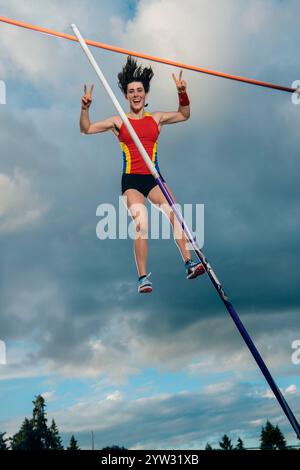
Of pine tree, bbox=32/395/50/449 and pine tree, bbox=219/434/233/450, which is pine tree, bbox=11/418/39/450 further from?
pine tree, bbox=219/434/233/450

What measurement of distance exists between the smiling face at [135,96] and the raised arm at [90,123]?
0.52 m

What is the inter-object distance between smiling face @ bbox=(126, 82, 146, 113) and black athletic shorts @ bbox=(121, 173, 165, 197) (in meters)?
1.61

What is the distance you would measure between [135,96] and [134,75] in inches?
22.8

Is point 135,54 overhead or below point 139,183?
overhead

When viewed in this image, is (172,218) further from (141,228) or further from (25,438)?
(25,438)

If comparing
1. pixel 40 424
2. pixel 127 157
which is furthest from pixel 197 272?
pixel 40 424

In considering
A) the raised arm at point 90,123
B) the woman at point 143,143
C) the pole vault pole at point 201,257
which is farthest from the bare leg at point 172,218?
the raised arm at point 90,123

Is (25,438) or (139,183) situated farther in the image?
(25,438)

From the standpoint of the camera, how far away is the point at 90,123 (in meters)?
12.7

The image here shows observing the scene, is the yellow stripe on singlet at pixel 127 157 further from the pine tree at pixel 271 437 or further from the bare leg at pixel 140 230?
the pine tree at pixel 271 437

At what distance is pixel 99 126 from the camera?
1280cm
